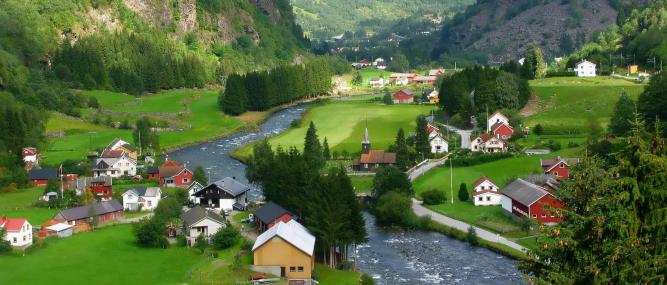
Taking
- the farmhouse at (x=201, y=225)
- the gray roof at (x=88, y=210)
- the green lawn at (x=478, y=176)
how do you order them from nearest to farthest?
the farmhouse at (x=201, y=225) < the gray roof at (x=88, y=210) < the green lawn at (x=478, y=176)

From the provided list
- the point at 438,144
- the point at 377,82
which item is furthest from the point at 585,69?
the point at 377,82

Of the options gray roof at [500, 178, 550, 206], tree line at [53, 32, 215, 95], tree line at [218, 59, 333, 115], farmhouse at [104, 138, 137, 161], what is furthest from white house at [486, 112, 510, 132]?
tree line at [53, 32, 215, 95]

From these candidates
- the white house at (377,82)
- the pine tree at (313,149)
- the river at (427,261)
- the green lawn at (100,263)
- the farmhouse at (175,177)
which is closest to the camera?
the green lawn at (100,263)

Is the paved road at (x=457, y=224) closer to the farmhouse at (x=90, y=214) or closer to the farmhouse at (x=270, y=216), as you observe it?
the farmhouse at (x=270, y=216)

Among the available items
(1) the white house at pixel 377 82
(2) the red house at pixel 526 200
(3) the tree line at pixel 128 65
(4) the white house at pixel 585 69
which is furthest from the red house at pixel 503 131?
(1) the white house at pixel 377 82

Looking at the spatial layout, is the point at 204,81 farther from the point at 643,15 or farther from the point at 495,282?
the point at 495,282

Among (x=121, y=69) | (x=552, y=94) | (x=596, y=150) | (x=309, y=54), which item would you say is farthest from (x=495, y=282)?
(x=309, y=54)

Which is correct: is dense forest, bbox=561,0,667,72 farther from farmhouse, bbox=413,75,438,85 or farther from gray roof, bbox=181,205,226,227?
gray roof, bbox=181,205,226,227

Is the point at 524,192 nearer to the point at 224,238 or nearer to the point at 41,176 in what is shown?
the point at 224,238

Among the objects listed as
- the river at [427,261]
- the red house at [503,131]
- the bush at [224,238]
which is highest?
the red house at [503,131]
